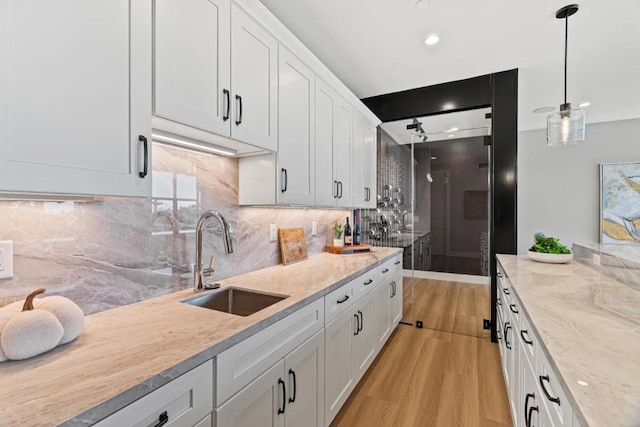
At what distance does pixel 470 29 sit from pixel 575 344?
2.24 m

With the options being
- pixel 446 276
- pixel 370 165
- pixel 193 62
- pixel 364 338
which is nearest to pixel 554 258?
pixel 364 338

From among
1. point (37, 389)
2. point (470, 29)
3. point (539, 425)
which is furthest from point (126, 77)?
point (470, 29)

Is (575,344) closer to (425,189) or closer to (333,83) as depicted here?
(333,83)

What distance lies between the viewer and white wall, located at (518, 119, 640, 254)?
4.45 metres

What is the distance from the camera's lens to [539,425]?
1.07m

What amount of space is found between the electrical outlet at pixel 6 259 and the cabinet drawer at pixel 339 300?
4.19 feet

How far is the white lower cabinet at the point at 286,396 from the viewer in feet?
3.33

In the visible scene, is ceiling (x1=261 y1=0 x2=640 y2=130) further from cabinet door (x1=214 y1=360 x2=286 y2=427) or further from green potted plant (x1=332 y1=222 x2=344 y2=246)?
cabinet door (x1=214 y1=360 x2=286 y2=427)

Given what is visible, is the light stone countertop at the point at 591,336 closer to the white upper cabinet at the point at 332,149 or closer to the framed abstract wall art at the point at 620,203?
the white upper cabinet at the point at 332,149

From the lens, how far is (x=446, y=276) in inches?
153

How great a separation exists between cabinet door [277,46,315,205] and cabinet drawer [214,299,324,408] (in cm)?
74

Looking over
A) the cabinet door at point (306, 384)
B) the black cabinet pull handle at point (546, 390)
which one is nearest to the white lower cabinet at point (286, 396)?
the cabinet door at point (306, 384)

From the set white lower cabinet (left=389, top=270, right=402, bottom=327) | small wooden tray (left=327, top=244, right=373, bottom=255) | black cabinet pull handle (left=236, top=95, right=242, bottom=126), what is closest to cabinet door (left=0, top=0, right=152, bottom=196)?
black cabinet pull handle (left=236, top=95, right=242, bottom=126)

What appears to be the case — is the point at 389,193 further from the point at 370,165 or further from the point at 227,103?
the point at 227,103
